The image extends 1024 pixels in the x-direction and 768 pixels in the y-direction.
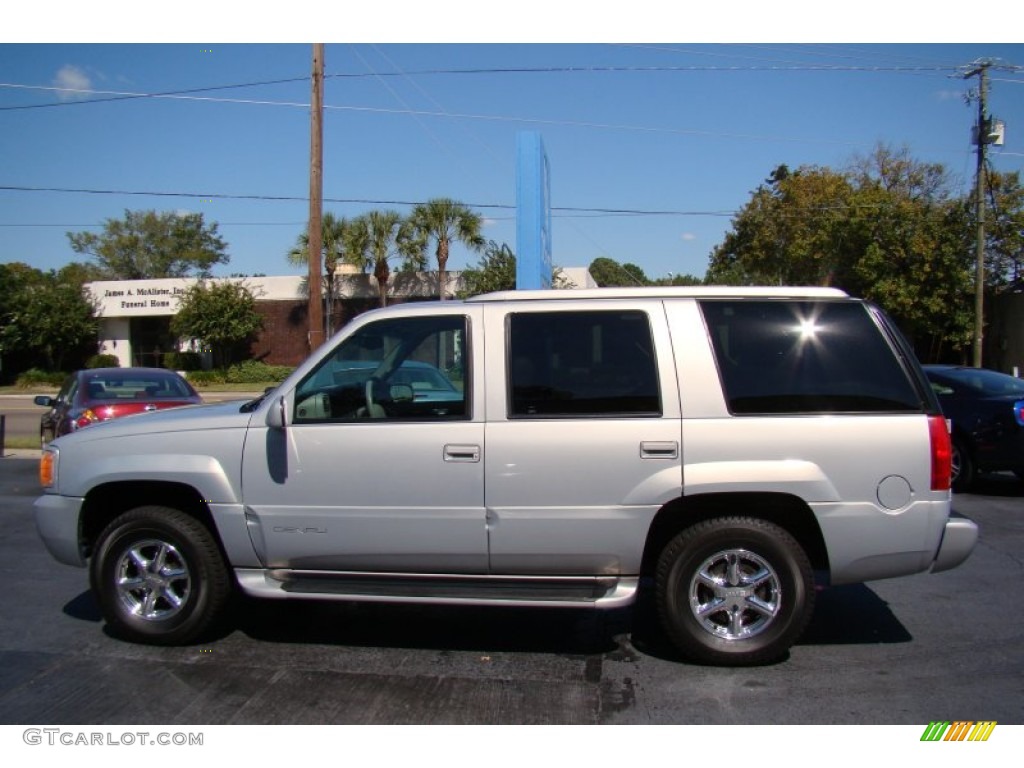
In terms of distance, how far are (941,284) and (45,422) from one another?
2750 cm

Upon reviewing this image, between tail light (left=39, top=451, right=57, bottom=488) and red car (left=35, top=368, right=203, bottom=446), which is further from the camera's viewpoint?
red car (left=35, top=368, right=203, bottom=446)

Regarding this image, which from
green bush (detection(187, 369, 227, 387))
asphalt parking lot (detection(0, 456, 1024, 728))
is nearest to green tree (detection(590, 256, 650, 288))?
green bush (detection(187, 369, 227, 387))

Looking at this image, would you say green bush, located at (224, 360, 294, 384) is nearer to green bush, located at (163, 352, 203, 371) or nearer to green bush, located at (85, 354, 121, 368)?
green bush, located at (163, 352, 203, 371)

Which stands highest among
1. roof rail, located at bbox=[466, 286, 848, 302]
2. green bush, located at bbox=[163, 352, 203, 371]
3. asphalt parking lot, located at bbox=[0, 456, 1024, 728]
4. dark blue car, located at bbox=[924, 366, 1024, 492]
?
roof rail, located at bbox=[466, 286, 848, 302]

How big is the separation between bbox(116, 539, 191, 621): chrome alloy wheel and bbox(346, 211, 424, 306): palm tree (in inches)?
1158

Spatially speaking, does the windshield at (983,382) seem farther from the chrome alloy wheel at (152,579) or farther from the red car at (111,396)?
the red car at (111,396)

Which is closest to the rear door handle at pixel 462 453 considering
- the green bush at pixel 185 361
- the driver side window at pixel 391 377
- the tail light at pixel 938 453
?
the driver side window at pixel 391 377

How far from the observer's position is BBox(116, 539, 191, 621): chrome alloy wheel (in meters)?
4.94

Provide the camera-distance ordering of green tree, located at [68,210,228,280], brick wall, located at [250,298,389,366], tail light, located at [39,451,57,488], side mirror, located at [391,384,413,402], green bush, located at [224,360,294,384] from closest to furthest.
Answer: side mirror, located at [391,384,413,402] → tail light, located at [39,451,57,488] → green bush, located at [224,360,294,384] → brick wall, located at [250,298,389,366] → green tree, located at [68,210,228,280]

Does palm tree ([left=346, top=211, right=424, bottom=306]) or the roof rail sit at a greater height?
palm tree ([left=346, top=211, right=424, bottom=306])

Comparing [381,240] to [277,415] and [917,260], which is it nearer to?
[917,260]

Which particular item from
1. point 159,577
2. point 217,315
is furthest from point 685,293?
point 217,315
